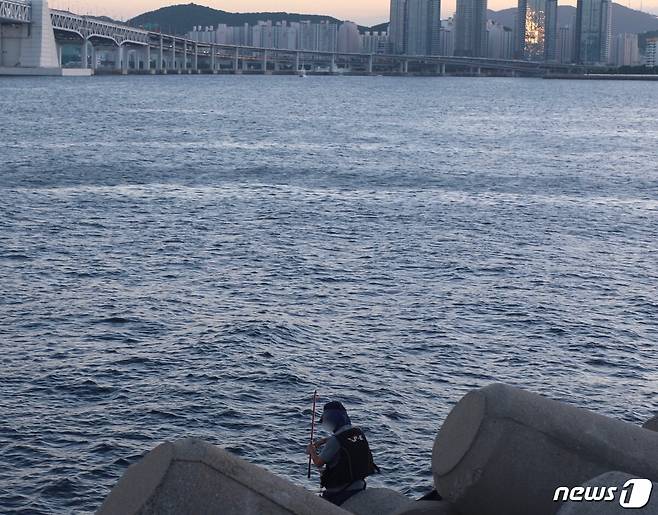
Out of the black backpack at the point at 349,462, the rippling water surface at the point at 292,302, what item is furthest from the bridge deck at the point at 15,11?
the black backpack at the point at 349,462

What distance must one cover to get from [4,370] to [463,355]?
9029 millimetres

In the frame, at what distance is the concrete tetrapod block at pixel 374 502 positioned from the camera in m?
10.1

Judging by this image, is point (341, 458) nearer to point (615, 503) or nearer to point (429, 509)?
point (429, 509)

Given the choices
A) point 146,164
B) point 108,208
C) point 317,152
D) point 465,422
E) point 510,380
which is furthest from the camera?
point 317,152

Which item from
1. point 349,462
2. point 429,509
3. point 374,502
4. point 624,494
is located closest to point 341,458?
point 349,462

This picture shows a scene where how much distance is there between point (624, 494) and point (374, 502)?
9.70 ft

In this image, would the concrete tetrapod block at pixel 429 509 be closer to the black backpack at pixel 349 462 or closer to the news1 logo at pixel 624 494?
the black backpack at pixel 349 462

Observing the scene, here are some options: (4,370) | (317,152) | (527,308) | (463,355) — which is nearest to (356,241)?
(527,308)

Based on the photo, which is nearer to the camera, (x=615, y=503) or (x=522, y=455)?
(x=615, y=503)

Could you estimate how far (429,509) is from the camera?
9.32 metres

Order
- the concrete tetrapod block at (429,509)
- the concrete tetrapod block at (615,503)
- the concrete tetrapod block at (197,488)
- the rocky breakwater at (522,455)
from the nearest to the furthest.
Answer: the concrete tetrapod block at (197,488) → the concrete tetrapod block at (615,503) → the rocky breakwater at (522,455) → the concrete tetrapod block at (429,509)

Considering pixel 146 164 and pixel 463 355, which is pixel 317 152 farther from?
pixel 463 355

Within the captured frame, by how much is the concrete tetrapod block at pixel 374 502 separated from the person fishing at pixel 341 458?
0.10m

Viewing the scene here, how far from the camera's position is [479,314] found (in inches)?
1057
